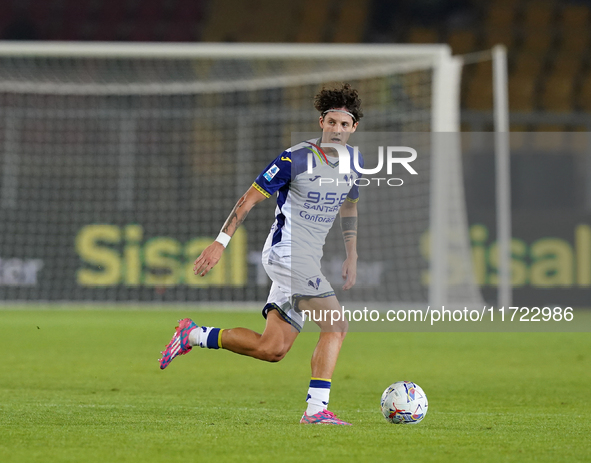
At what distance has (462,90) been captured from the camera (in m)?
19.5

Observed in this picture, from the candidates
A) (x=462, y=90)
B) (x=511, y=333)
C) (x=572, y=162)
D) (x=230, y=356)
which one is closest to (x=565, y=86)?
(x=462, y=90)

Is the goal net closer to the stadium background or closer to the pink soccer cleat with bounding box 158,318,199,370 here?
the stadium background

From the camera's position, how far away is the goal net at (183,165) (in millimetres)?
13500

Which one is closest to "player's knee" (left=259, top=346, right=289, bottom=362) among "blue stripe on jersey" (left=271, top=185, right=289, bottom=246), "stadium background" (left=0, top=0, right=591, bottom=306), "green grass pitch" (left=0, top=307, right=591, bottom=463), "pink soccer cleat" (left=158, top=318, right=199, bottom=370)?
"green grass pitch" (left=0, top=307, right=591, bottom=463)

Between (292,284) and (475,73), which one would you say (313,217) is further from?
(475,73)

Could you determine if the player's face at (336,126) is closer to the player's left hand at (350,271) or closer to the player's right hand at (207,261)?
the player's left hand at (350,271)

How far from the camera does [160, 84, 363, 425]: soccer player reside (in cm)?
507

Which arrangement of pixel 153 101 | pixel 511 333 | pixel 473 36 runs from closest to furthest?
pixel 511 333, pixel 153 101, pixel 473 36

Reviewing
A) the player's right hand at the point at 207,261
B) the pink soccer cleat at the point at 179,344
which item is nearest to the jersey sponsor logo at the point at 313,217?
the player's right hand at the point at 207,261

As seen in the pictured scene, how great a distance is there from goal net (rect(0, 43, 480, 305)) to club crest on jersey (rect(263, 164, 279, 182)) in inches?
307

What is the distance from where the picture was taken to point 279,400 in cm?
612

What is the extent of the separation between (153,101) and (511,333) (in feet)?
24.6

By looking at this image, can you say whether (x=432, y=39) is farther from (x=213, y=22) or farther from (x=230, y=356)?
(x=230, y=356)

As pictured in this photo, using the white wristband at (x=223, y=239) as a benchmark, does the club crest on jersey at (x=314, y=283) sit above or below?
below
